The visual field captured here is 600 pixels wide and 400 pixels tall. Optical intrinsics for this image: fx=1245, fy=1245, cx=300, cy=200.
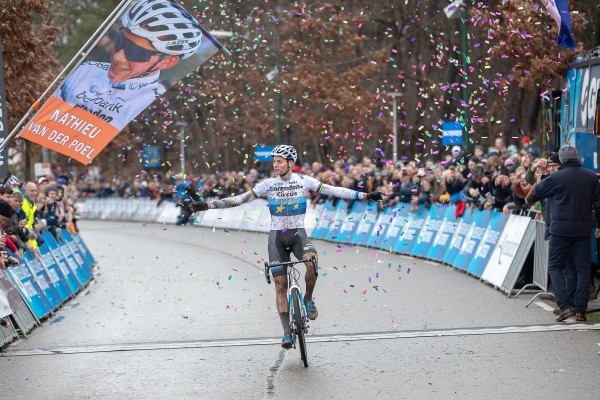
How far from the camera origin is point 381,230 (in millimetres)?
27281

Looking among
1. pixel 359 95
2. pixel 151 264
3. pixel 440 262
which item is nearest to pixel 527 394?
pixel 440 262

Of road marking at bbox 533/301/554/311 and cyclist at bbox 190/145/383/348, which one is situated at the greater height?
cyclist at bbox 190/145/383/348

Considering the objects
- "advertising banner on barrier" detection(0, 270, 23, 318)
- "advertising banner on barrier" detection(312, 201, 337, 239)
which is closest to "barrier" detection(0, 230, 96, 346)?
"advertising banner on barrier" detection(0, 270, 23, 318)

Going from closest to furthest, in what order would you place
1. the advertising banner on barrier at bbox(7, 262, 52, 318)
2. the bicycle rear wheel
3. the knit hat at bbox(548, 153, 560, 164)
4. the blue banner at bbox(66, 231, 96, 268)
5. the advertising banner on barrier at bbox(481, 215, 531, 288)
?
the bicycle rear wheel → the knit hat at bbox(548, 153, 560, 164) → the advertising banner on barrier at bbox(7, 262, 52, 318) → the advertising banner on barrier at bbox(481, 215, 531, 288) → the blue banner at bbox(66, 231, 96, 268)

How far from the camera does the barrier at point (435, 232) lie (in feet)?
54.4

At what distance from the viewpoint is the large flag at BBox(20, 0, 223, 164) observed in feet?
39.7

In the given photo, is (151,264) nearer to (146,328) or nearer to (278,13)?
(146,328)

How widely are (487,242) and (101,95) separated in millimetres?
8129

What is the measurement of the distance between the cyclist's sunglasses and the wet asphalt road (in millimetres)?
2877

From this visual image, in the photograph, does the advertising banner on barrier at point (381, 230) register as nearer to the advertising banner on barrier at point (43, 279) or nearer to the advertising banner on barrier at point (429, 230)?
the advertising banner on barrier at point (429, 230)

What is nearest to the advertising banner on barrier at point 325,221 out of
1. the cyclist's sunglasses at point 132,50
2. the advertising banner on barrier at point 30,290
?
the advertising banner on barrier at point 30,290

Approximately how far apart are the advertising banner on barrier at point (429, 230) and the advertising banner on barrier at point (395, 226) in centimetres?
112

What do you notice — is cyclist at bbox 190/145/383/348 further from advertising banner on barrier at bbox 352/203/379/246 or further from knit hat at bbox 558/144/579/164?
advertising banner on barrier at bbox 352/203/379/246

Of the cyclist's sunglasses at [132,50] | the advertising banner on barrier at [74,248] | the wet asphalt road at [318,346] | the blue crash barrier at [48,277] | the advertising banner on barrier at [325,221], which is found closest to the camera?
the wet asphalt road at [318,346]
